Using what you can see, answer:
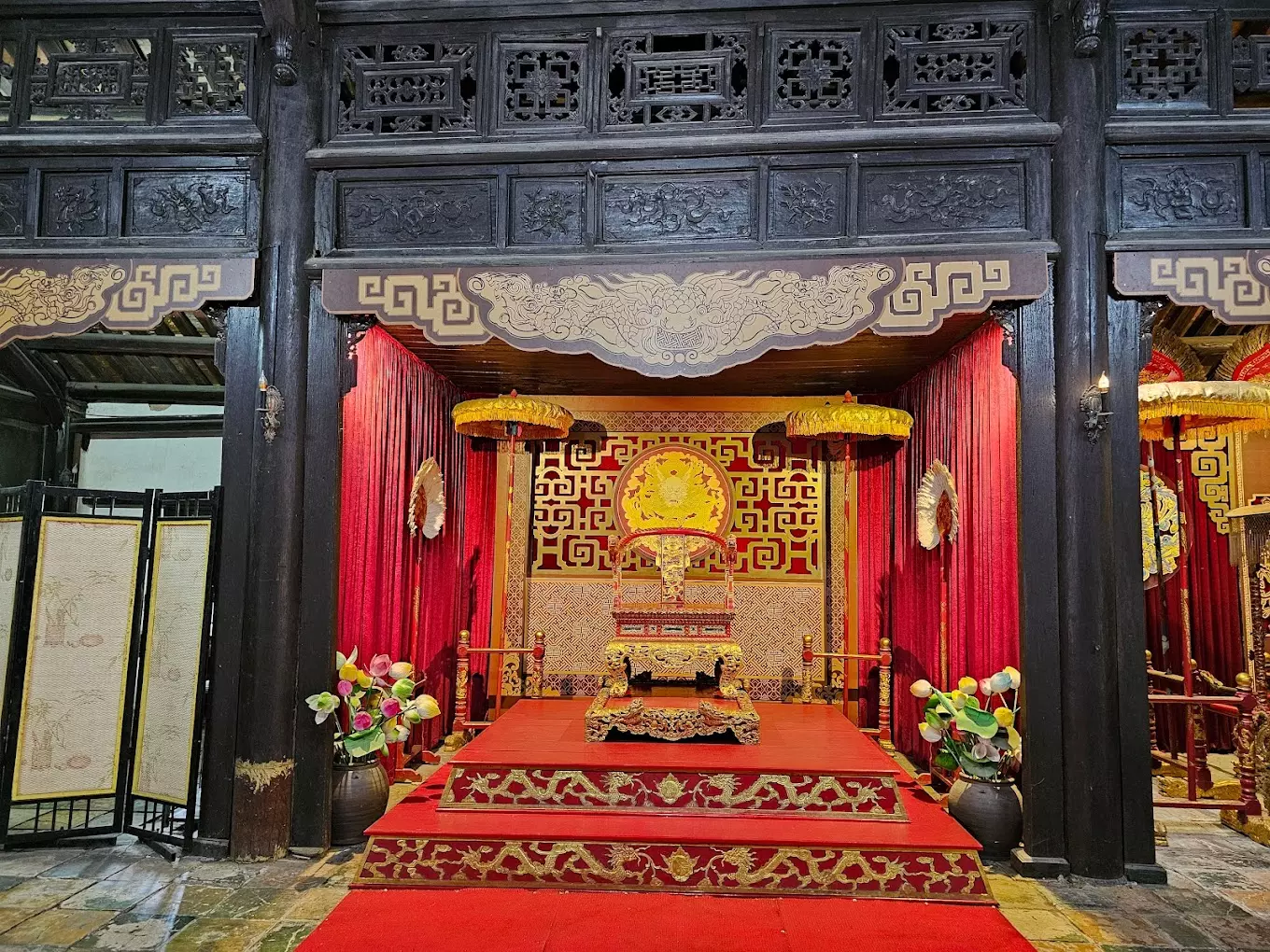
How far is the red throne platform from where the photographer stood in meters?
3.26

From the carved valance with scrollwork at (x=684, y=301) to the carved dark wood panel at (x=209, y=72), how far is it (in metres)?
1.03

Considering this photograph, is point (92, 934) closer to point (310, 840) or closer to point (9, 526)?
point (310, 840)

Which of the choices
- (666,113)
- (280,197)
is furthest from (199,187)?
(666,113)

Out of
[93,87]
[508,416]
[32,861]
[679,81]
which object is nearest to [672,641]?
[508,416]

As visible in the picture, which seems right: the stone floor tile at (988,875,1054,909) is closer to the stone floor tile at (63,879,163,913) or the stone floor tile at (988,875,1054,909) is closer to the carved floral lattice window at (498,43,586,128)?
the stone floor tile at (63,879,163,913)

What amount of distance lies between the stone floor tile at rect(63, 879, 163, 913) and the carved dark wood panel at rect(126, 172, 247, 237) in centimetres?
278

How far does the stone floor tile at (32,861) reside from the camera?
351cm

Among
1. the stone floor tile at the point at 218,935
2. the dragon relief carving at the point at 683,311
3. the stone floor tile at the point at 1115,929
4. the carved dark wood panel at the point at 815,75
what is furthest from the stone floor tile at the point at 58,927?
the carved dark wood panel at the point at 815,75

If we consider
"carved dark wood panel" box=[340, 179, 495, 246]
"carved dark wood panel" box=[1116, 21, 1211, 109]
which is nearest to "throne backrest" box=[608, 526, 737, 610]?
"carved dark wood panel" box=[340, 179, 495, 246]

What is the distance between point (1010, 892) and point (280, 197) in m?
4.26

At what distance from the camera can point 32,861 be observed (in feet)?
11.9

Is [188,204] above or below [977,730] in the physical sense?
above

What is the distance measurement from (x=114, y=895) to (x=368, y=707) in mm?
1206

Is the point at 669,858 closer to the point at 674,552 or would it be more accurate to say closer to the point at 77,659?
the point at 674,552
